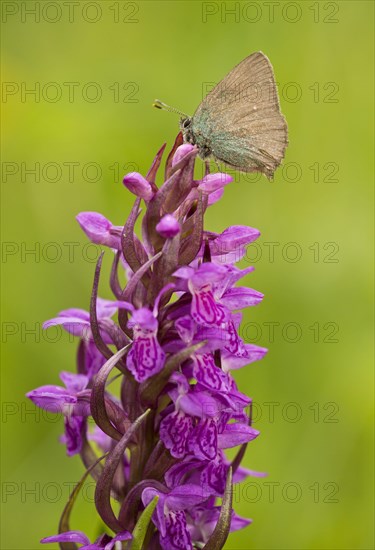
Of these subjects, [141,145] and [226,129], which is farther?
[141,145]

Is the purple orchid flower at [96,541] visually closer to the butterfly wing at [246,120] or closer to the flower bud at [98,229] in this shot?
the flower bud at [98,229]

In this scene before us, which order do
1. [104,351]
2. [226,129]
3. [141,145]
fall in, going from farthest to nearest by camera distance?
[141,145], [226,129], [104,351]

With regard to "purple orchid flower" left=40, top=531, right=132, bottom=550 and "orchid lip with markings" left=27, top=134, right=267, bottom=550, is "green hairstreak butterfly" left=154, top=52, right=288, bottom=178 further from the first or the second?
"purple orchid flower" left=40, top=531, right=132, bottom=550

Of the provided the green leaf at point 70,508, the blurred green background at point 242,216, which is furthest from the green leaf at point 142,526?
the blurred green background at point 242,216

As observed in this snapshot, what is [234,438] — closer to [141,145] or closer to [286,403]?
[286,403]

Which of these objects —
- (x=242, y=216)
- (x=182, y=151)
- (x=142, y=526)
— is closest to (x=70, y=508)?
(x=142, y=526)

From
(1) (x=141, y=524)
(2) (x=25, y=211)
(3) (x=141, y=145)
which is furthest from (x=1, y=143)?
(1) (x=141, y=524)

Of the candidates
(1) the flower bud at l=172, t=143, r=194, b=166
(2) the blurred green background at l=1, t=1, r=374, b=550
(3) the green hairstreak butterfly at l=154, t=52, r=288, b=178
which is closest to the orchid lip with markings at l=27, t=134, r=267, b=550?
(1) the flower bud at l=172, t=143, r=194, b=166
